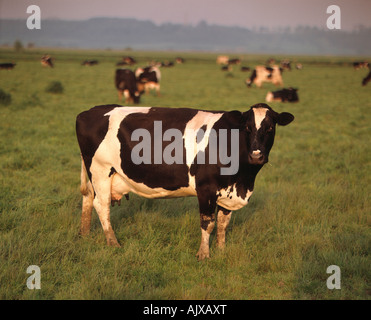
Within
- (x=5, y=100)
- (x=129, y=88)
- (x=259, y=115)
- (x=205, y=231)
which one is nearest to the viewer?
(x=259, y=115)

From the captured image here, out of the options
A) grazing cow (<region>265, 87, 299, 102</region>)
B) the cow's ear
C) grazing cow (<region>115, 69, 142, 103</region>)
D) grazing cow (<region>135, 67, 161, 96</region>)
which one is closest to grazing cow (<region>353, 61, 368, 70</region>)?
grazing cow (<region>265, 87, 299, 102</region>)

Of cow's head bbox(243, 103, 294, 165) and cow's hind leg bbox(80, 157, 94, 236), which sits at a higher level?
cow's head bbox(243, 103, 294, 165)

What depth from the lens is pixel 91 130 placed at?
4.88 metres

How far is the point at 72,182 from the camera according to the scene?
7352 millimetres

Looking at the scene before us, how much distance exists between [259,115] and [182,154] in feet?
3.31

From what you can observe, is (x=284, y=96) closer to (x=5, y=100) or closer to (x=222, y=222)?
(x=5, y=100)

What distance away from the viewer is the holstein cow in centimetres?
438

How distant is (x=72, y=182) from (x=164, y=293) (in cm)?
423

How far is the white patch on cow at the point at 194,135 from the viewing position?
14.6 ft

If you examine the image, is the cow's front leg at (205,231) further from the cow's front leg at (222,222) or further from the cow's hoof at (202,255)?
the cow's front leg at (222,222)

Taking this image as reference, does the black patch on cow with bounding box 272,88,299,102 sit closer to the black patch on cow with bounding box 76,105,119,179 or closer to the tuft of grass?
the tuft of grass

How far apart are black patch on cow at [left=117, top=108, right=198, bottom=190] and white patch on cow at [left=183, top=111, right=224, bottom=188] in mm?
54

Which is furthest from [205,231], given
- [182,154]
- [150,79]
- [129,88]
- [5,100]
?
[150,79]
